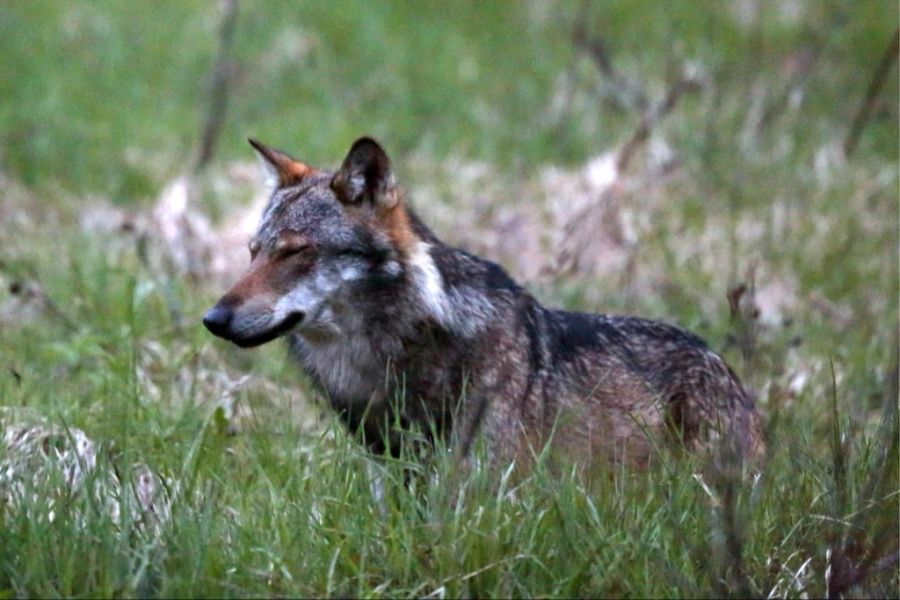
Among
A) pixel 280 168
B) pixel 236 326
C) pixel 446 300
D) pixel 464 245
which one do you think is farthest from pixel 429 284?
pixel 464 245

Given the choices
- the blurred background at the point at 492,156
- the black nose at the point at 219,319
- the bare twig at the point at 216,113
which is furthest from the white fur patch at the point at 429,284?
the bare twig at the point at 216,113

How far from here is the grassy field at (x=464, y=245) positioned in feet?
13.6

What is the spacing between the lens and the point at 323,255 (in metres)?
5.32

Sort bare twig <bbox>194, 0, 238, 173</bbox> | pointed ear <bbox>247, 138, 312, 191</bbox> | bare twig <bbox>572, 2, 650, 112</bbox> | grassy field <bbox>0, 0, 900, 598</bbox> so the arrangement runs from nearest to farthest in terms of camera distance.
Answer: grassy field <bbox>0, 0, 900, 598</bbox> → pointed ear <bbox>247, 138, 312, 191</bbox> → bare twig <bbox>572, 2, 650, 112</bbox> → bare twig <bbox>194, 0, 238, 173</bbox>

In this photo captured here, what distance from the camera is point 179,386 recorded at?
22.1 feet

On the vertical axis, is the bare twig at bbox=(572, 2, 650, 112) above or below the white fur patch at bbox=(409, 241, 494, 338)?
above

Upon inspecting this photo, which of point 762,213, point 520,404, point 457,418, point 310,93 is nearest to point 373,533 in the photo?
→ point 457,418

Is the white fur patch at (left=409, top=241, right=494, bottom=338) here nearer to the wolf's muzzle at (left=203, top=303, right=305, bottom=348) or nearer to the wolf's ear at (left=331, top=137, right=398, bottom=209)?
the wolf's ear at (left=331, top=137, right=398, bottom=209)

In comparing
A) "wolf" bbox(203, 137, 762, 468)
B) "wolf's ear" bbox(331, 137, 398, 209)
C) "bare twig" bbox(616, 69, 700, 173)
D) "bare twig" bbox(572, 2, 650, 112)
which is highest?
"bare twig" bbox(572, 2, 650, 112)

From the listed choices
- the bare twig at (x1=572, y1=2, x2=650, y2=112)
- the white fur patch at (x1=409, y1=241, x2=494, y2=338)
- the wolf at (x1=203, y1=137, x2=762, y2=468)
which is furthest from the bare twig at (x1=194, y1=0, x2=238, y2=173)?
the white fur patch at (x1=409, y1=241, x2=494, y2=338)

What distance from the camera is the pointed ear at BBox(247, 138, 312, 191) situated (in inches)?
227

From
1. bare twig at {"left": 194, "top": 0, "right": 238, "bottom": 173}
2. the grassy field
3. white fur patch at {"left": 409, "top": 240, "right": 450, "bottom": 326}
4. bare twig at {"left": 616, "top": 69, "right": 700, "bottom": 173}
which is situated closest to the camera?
the grassy field

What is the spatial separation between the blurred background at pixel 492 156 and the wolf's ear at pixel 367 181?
51.8 inches

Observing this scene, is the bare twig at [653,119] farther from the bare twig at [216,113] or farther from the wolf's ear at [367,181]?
the wolf's ear at [367,181]
